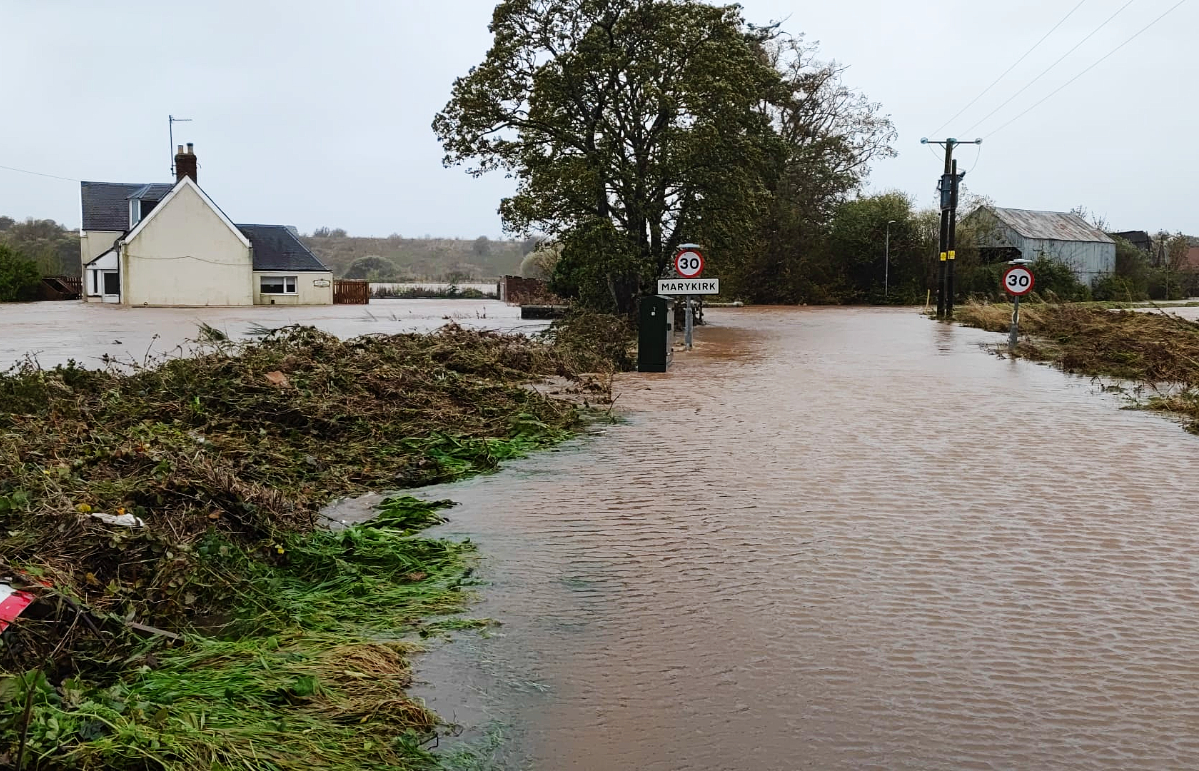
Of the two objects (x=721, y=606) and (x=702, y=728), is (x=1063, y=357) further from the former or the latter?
(x=702, y=728)

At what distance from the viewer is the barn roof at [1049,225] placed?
63.2 meters

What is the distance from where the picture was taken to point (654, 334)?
59.6 ft

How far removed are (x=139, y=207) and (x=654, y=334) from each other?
49072mm

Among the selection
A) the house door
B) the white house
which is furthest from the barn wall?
the house door

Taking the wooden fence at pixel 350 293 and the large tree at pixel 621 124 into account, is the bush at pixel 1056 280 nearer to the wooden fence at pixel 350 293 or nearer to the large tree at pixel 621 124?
the large tree at pixel 621 124

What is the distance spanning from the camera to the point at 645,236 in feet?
100

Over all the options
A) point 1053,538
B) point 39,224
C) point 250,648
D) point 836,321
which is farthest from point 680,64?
point 39,224

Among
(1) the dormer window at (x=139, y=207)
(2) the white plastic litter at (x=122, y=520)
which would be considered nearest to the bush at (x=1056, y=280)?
(1) the dormer window at (x=139, y=207)

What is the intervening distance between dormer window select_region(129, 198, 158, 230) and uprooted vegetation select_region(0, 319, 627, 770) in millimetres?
51542

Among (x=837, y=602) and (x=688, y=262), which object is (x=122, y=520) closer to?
(x=837, y=602)

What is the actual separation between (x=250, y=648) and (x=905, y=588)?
3.49 meters

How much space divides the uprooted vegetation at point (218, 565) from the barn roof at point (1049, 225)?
191ft

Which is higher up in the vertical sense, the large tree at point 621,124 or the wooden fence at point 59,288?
the large tree at point 621,124

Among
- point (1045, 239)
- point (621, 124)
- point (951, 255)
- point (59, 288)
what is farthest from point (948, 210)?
point (59, 288)
